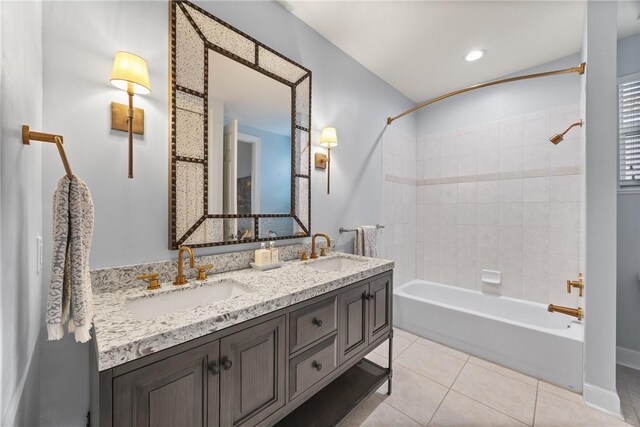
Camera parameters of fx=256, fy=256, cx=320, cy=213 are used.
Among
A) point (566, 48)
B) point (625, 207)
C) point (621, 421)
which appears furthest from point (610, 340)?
point (566, 48)

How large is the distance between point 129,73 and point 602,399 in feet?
10.4

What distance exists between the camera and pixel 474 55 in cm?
238

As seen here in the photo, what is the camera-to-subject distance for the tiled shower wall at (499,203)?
7.98 feet

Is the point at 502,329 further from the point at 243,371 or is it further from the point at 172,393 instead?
the point at 172,393

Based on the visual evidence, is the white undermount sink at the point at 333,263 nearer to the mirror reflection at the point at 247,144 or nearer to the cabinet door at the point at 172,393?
the mirror reflection at the point at 247,144

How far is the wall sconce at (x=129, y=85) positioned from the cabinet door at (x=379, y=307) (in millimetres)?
1449

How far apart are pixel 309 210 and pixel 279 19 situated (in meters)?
1.37

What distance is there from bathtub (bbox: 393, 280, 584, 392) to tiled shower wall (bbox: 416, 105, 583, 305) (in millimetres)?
168

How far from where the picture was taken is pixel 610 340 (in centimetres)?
159

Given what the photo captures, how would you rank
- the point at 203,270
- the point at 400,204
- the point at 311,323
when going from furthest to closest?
the point at 400,204
the point at 203,270
the point at 311,323

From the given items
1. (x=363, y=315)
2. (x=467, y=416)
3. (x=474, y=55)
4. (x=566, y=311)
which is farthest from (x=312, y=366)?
(x=474, y=55)

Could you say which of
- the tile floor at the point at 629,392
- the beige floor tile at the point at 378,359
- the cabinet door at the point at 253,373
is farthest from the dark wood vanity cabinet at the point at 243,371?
the tile floor at the point at 629,392

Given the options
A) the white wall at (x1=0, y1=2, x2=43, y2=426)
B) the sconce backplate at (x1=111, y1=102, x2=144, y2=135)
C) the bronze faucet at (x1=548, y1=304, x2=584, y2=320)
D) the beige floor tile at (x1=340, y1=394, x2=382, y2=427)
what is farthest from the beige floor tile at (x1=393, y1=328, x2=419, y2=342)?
the sconce backplate at (x1=111, y1=102, x2=144, y2=135)

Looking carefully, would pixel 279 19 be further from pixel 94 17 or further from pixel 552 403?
pixel 552 403
